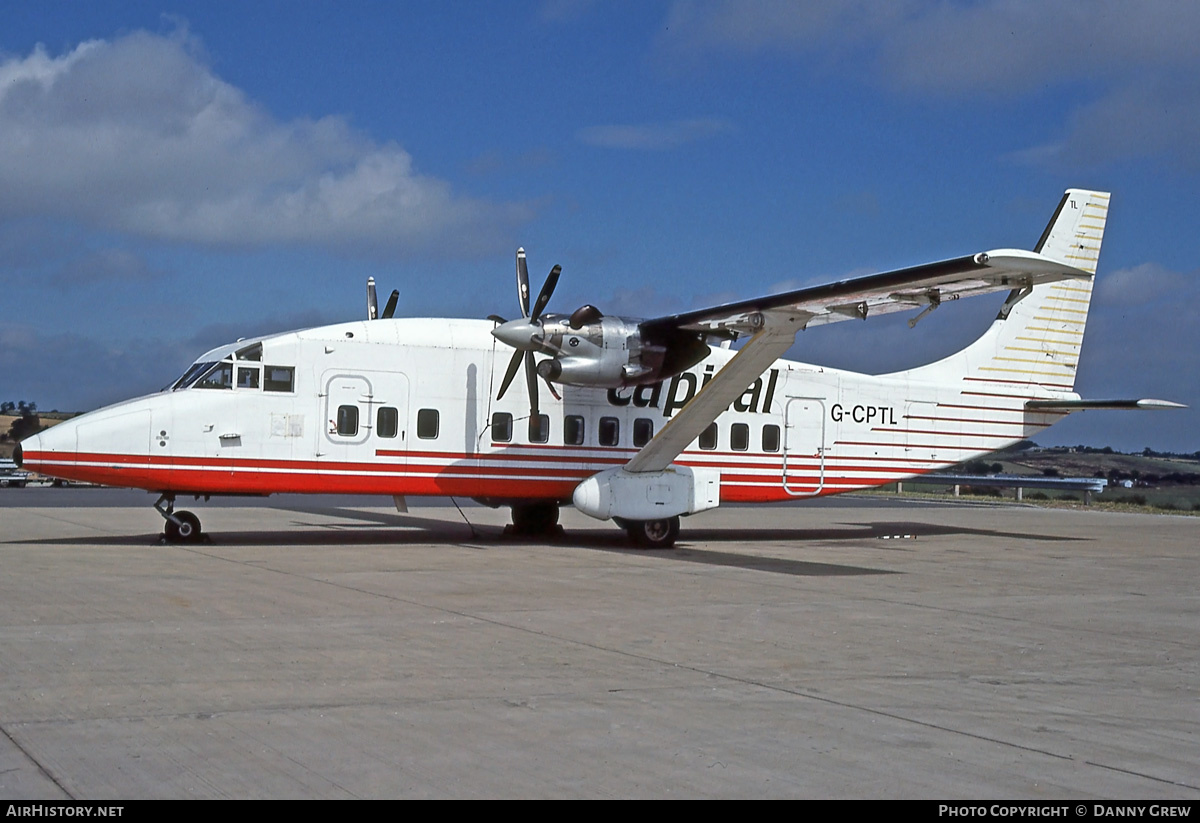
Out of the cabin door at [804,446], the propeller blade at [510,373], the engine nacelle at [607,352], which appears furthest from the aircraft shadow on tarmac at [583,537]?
the engine nacelle at [607,352]

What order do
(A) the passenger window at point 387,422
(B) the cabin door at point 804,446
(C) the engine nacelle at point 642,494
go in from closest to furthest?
(A) the passenger window at point 387,422 → (C) the engine nacelle at point 642,494 → (B) the cabin door at point 804,446

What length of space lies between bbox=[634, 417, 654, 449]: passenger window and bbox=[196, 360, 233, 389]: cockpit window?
23.2 feet

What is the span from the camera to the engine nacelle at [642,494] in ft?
62.7

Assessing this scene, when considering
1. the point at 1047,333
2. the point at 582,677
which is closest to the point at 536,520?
the point at 1047,333

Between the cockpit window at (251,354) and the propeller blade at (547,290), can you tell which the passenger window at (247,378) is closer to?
the cockpit window at (251,354)

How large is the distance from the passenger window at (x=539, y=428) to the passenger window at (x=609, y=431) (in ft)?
3.53

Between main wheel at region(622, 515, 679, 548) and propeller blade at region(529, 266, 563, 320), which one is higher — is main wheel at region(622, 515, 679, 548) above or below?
below

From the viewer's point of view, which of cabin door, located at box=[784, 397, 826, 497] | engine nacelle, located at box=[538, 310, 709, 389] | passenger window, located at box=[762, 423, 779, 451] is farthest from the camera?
cabin door, located at box=[784, 397, 826, 497]

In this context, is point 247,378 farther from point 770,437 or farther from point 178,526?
point 770,437

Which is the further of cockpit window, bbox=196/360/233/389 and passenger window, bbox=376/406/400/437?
passenger window, bbox=376/406/400/437

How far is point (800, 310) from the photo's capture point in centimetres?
1720

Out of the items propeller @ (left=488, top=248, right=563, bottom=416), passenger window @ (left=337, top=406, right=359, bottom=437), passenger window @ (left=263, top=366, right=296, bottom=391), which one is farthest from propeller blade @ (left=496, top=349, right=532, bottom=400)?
passenger window @ (left=263, top=366, right=296, bottom=391)

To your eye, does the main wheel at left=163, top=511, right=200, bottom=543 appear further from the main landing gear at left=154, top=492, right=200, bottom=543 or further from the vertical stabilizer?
the vertical stabilizer

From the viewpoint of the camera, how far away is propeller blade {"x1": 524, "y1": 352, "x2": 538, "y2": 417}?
19.5m
